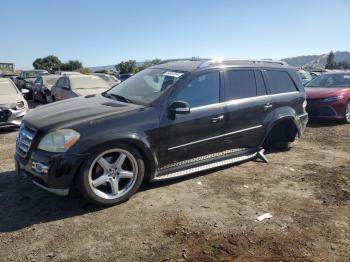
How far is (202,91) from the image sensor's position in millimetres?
5176

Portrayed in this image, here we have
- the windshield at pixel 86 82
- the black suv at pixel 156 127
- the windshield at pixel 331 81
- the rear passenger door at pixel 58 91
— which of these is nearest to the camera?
the black suv at pixel 156 127

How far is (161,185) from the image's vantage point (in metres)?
5.05

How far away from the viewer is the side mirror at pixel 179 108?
4.65m

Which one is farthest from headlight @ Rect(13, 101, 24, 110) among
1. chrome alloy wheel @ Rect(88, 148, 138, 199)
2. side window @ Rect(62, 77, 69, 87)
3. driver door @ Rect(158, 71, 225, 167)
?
driver door @ Rect(158, 71, 225, 167)

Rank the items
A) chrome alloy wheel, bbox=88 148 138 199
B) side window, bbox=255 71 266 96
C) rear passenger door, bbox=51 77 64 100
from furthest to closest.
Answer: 1. rear passenger door, bbox=51 77 64 100
2. side window, bbox=255 71 266 96
3. chrome alloy wheel, bbox=88 148 138 199

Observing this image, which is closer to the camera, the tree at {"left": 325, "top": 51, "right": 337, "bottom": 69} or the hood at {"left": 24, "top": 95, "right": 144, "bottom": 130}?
the hood at {"left": 24, "top": 95, "right": 144, "bottom": 130}

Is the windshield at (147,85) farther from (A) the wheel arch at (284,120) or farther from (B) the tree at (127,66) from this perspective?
(B) the tree at (127,66)

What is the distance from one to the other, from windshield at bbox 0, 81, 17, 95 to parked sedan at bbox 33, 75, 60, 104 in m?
3.66

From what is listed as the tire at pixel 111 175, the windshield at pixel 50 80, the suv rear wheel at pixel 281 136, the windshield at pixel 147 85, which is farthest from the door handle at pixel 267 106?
the windshield at pixel 50 80

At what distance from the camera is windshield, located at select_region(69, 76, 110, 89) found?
1120 centimetres

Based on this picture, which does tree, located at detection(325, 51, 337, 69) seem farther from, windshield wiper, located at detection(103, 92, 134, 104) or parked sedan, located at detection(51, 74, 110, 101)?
windshield wiper, located at detection(103, 92, 134, 104)

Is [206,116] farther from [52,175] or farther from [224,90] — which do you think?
[52,175]

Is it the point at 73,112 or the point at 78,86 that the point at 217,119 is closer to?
the point at 73,112

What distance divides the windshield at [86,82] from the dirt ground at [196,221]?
5.83m
